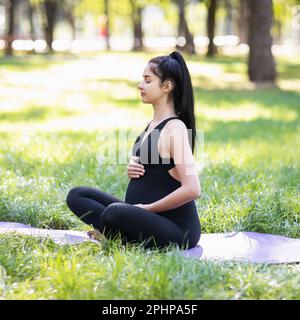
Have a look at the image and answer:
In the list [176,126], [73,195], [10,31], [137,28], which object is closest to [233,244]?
[176,126]

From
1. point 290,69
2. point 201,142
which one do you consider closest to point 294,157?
point 201,142

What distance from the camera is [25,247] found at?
14.6ft

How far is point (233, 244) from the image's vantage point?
4797mm

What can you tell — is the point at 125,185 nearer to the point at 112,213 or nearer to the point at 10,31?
the point at 112,213

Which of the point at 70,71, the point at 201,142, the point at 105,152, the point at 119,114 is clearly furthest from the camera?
the point at 70,71

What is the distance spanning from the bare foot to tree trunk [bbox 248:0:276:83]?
46.4ft

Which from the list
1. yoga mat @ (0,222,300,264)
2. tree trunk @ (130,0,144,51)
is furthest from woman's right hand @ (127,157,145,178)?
tree trunk @ (130,0,144,51)

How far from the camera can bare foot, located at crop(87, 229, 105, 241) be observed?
15.3ft

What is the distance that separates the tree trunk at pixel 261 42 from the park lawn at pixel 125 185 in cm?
235

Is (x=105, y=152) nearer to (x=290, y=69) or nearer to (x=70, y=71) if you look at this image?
(x=70, y=71)

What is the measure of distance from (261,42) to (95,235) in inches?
570

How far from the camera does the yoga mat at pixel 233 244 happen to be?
445cm

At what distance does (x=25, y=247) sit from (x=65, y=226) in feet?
3.19

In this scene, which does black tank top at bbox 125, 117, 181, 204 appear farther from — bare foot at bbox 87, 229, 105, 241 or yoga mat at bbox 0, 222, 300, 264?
yoga mat at bbox 0, 222, 300, 264
